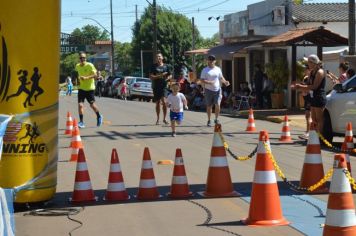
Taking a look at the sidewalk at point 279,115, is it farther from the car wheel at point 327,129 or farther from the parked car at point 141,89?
the parked car at point 141,89

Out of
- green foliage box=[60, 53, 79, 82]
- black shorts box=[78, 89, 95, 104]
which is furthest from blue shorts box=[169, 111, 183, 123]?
green foliage box=[60, 53, 79, 82]

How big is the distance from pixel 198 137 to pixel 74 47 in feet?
281

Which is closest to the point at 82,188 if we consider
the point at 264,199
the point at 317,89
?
the point at 264,199

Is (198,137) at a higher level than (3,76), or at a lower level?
lower

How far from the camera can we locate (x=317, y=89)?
14.0 meters

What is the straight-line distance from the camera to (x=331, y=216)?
5.48m

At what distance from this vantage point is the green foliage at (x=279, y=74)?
2850cm

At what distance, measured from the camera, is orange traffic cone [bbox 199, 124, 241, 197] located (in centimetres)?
852

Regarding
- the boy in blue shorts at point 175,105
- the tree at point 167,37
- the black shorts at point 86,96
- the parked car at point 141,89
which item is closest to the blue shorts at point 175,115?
the boy in blue shorts at point 175,105

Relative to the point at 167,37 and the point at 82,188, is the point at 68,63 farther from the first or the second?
the point at 82,188

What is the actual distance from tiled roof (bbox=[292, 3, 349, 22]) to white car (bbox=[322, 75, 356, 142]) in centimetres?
1757

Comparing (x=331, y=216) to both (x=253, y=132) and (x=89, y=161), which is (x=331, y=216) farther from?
(x=253, y=132)

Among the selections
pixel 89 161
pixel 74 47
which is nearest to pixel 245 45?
pixel 89 161

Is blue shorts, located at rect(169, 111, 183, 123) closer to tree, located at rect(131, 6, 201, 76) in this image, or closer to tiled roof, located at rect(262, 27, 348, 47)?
tiled roof, located at rect(262, 27, 348, 47)
